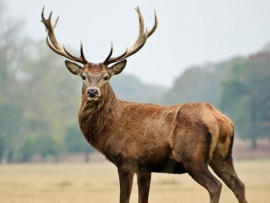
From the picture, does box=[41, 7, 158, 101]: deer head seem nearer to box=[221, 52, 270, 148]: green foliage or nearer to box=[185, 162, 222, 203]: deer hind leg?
box=[185, 162, 222, 203]: deer hind leg

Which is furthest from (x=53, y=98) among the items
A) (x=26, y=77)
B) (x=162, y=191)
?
(x=162, y=191)

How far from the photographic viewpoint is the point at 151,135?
13766 millimetres

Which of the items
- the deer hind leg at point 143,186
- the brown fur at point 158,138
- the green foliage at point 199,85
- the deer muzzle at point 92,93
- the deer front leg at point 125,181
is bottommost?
the green foliage at point 199,85

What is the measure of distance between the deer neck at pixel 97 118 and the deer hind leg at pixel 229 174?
1.94 m

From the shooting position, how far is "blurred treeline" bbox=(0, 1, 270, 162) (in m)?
81.3

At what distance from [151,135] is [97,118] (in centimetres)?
113

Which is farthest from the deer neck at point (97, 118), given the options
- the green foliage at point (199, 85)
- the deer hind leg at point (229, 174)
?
the green foliage at point (199, 85)

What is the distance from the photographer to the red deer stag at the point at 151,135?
43.3 ft

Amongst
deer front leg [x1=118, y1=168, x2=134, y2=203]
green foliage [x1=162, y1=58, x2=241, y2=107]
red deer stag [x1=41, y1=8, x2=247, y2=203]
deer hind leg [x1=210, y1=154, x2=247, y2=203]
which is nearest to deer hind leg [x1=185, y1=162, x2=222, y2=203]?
red deer stag [x1=41, y1=8, x2=247, y2=203]

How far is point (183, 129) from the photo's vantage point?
43.8 ft

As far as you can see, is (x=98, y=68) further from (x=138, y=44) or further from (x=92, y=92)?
(x=138, y=44)

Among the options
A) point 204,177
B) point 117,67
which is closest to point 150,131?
point 204,177

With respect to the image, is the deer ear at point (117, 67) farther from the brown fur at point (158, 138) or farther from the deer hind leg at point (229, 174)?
the deer hind leg at point (229, 174)

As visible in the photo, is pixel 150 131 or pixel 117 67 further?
pixel 117 67
